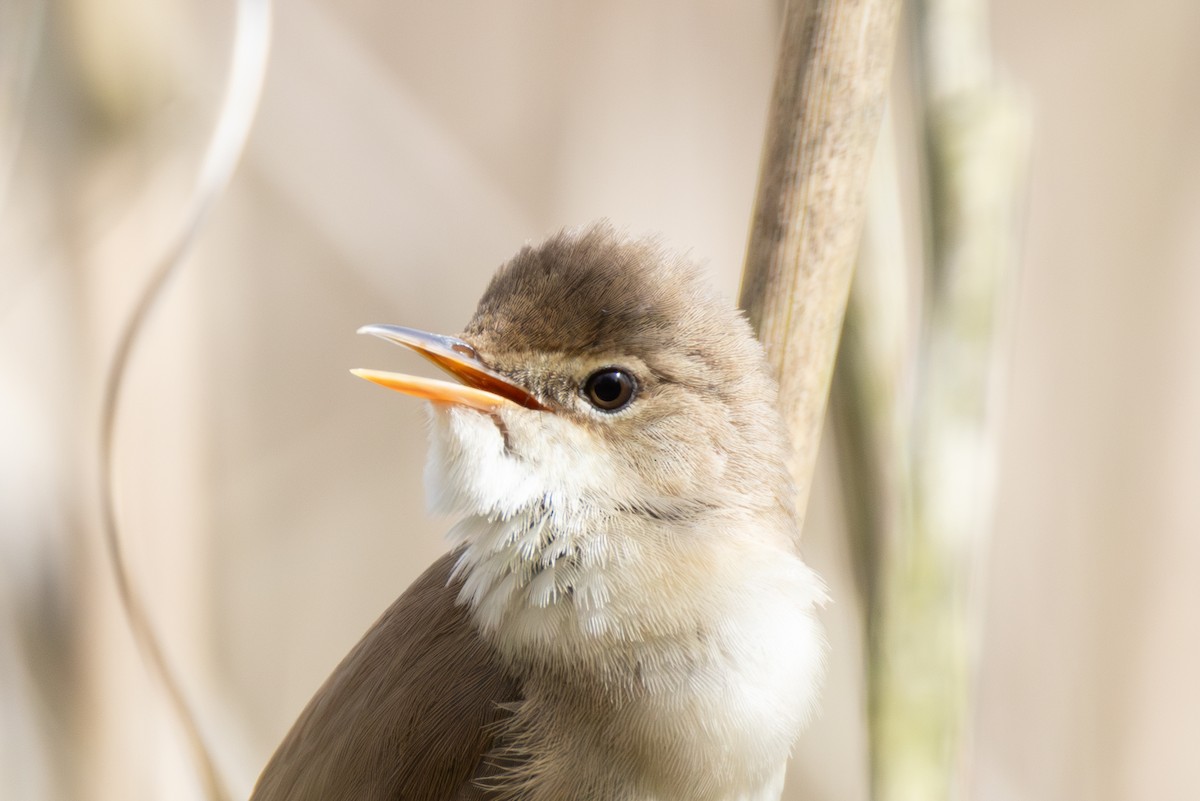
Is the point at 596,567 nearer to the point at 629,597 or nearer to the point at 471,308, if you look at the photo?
the point at 629,597

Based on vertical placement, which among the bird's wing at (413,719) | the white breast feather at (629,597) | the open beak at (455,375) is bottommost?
the bird's wing at (413,719)

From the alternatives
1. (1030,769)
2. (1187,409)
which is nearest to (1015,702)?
(1030,769)

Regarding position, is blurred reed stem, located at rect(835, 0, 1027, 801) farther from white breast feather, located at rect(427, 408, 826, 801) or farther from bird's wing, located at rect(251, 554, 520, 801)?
bird's wing, located at rect(251, 554, 520, 801)

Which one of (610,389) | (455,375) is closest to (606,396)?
(610,389)

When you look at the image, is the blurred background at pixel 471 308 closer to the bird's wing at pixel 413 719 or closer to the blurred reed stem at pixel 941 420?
the bird's wing at pixel 413 719

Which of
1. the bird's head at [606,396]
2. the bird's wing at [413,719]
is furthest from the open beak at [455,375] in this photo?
the bird's wing at [413,719]
